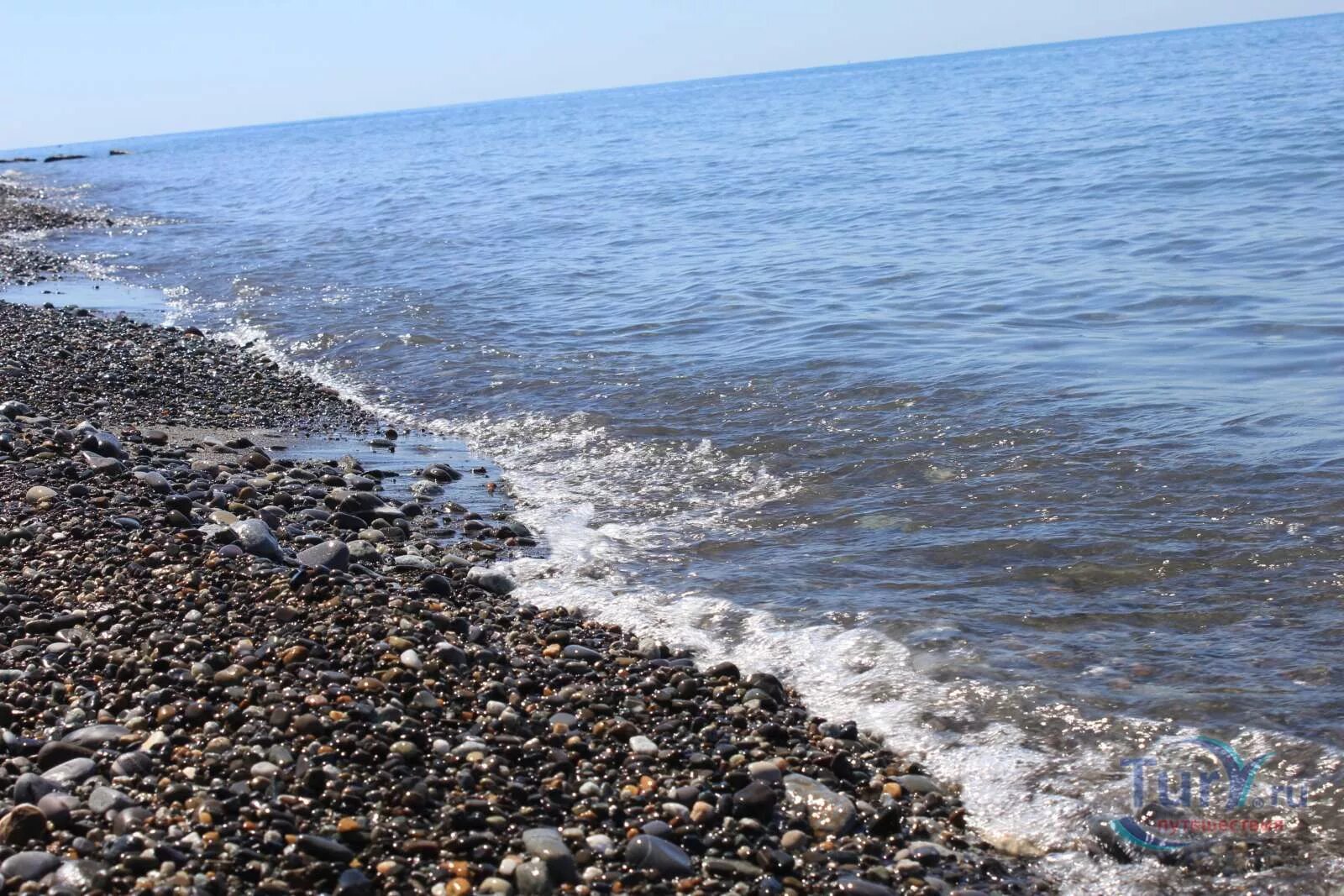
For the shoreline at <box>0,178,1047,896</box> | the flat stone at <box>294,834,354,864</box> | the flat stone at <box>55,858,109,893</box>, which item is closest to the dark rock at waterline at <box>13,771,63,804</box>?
the shoreline at <box>0,178,1047,896</box>

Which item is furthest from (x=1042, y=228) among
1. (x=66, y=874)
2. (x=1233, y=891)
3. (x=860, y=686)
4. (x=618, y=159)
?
(x=618, y=159)

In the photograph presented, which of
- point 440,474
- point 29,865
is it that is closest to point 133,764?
point 29,865

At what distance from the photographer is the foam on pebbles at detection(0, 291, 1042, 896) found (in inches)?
156

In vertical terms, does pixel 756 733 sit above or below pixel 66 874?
below

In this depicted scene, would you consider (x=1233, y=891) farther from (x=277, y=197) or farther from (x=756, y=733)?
(x=277, y=197)

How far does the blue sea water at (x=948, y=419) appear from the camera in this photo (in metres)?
5.58

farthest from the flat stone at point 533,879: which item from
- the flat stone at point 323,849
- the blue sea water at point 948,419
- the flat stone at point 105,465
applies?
the flat stone at point 105,465

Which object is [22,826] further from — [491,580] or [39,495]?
[39,495]

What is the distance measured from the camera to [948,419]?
9.86 meters

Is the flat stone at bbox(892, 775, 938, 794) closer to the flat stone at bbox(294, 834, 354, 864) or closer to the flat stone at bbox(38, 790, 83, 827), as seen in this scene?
the flat stone at bbox(294, 834, 354, 864)

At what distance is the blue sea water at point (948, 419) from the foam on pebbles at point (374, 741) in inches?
24.1

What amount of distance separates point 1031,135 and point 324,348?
26.5 meters

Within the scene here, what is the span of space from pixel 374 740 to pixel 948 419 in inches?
257

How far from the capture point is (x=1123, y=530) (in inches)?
Answer: 292
